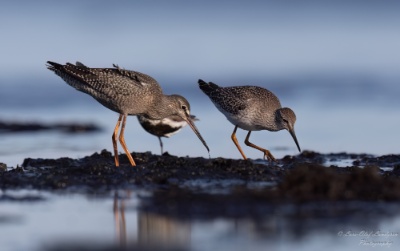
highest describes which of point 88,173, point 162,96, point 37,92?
point 37,92

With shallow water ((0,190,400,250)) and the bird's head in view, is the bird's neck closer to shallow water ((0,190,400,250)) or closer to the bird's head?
the bird's head

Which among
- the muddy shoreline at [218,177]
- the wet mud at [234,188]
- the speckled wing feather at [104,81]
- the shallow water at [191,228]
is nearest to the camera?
the shallow water at [191,228]

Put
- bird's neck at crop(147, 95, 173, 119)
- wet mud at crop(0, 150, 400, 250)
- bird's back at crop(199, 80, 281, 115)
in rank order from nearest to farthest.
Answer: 1. wet mud at crop(0, 150, 400, 250)
2. bird's neck at crop(147, 95, 173, 119)
3. bird's back at crop(199, 80, 281, 115)

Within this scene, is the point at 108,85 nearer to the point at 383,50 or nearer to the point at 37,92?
the point at 37,92

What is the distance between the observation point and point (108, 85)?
12859mm

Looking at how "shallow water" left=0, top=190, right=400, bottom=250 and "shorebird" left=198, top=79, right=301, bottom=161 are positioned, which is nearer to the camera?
"shallow water" left=0, top=190, right=400, bottom=250

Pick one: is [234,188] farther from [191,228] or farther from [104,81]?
[104,81]

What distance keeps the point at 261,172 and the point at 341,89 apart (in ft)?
36.3

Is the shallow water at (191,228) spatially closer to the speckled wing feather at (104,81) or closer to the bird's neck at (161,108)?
the speckled wing feather at (104,81)

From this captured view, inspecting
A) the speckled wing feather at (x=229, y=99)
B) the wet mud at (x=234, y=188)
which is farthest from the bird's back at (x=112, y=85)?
the speckled wing feather at (x=229, y=99)

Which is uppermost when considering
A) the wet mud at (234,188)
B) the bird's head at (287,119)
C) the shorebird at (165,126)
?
the shorebird at (165,126)

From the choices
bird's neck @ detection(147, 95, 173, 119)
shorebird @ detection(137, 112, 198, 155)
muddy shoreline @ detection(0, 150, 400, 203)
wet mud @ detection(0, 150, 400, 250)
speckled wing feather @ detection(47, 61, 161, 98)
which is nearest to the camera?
wet mud @ detection(0, 150, 400, 250)

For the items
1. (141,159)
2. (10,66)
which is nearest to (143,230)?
(141,159)

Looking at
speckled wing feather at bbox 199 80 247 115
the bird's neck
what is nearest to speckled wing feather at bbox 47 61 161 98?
the bird's neck
